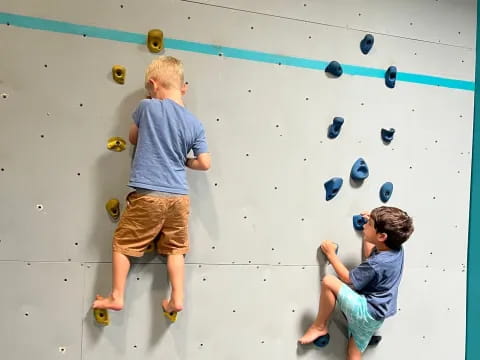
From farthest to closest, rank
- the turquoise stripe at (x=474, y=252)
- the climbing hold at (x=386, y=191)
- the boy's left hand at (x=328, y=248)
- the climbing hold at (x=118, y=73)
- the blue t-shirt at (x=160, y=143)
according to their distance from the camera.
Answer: the turquoise stripe at (x=474, y=252) → the climbing hold at (x=386, y=191) → the boy's left hand at (x=328, y=248) → the climbing hold at (x=118, y=73) → the blue t-shirt at (x=160, y=143)

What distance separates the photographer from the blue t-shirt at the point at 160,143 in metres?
1.54

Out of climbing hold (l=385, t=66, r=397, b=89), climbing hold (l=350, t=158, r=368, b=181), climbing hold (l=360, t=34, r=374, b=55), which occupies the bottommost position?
climbing hold (l=350, t=158, r=368, b=181)

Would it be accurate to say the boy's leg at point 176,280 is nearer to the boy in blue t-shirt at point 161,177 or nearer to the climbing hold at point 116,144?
the boy in blue t-shirt at point 161,177

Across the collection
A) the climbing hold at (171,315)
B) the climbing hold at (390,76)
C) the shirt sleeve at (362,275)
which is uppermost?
the climbing hold at (390,76)

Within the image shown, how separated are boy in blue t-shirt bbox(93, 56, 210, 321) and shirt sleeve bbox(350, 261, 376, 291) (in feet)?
2.02

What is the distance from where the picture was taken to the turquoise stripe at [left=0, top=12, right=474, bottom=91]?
5.17 feet

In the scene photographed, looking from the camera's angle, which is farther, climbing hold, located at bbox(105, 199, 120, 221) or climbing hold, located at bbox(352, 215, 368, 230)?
climbing hold, located at bbox(352, 215, 368, 230)

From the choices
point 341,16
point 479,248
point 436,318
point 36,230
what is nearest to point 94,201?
point 36,230

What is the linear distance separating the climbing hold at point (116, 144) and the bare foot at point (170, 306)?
20.5 inches

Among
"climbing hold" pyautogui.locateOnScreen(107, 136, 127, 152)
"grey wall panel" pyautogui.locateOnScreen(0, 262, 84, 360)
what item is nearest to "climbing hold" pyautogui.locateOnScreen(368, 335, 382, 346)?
"grey wall panel" pyautogui.locateOnScreen(0, 262, 84, 360)

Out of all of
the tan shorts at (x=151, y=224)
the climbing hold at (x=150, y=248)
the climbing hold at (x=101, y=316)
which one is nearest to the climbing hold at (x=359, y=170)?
the tan shorts at (x=151, y=224)

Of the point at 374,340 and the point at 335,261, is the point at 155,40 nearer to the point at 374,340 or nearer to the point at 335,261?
the point at 335,261

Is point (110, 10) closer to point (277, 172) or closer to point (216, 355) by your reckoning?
point (277, 172)

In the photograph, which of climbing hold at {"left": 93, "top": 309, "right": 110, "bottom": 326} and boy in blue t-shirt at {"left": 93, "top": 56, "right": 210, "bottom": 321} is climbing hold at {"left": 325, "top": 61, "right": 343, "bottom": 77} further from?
climbing hold at {"left": 93, "top": 309, "right": 110, "bottom": 326}
